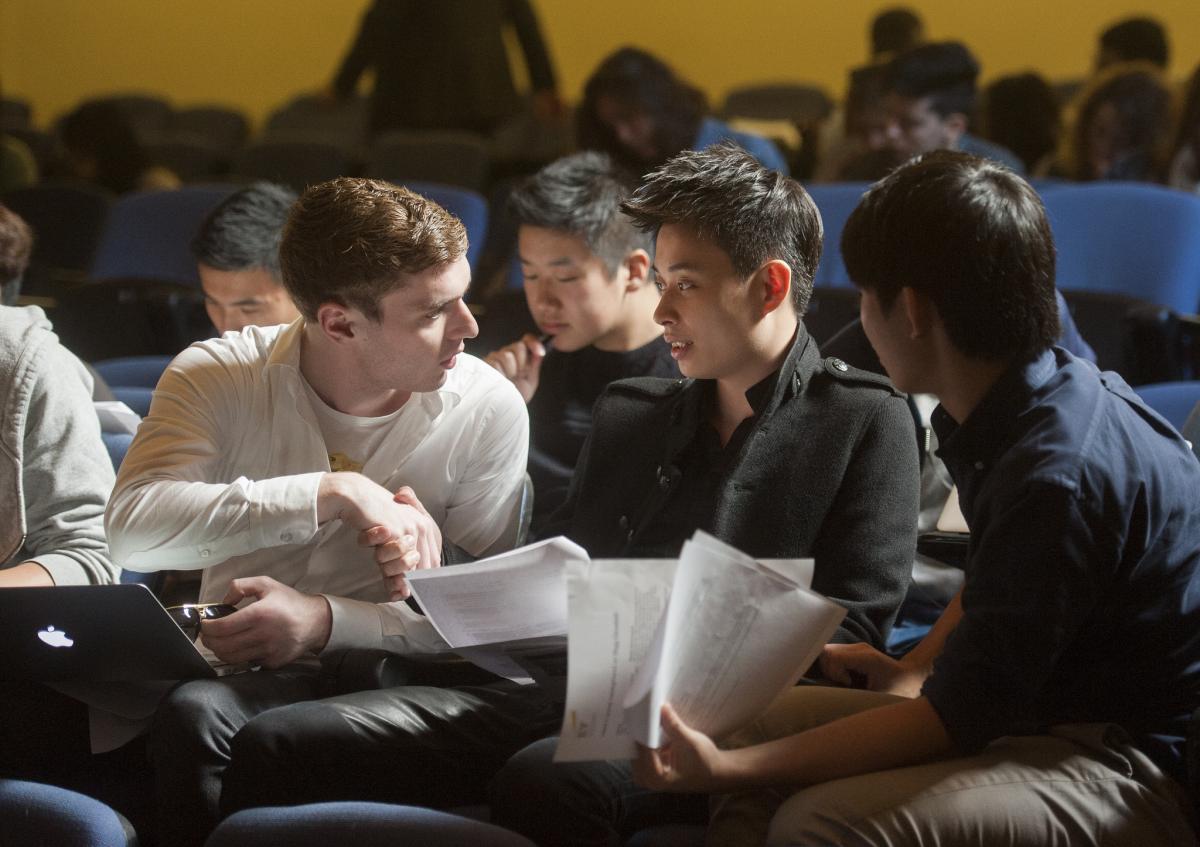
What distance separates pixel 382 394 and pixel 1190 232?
6.52ft

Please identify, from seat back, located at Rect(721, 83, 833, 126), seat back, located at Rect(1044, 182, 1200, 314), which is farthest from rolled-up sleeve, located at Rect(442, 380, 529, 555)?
seat back, located at Rect(721, 83, 833, 126)

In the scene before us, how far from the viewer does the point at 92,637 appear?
156 centimetres

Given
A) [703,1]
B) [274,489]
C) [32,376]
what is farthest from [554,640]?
[703,1]

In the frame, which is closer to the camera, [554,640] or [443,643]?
[554,640]

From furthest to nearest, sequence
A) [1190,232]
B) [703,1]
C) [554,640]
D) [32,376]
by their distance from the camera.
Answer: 1. [703,1]
2. [1190,232]
3. [32,376]
4. [554,640]

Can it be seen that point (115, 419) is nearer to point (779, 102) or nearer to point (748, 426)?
point (748, 426)

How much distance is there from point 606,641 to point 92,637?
0.67 metres

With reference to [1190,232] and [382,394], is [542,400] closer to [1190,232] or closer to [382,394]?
[382,394]

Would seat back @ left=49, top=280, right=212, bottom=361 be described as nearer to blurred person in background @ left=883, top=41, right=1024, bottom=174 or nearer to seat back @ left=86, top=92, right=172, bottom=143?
blurred person in background @ left=883, top=41, right=1024, bottom=174

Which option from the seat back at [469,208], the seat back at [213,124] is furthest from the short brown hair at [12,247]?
the seat back at [213,124]

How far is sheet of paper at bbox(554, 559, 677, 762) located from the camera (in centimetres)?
123

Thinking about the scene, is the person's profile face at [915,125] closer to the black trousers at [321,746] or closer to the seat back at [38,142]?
the black trousers at [321,746]

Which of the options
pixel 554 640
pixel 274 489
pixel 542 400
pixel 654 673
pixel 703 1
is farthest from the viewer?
pixel 703 1

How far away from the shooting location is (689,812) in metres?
1.53
